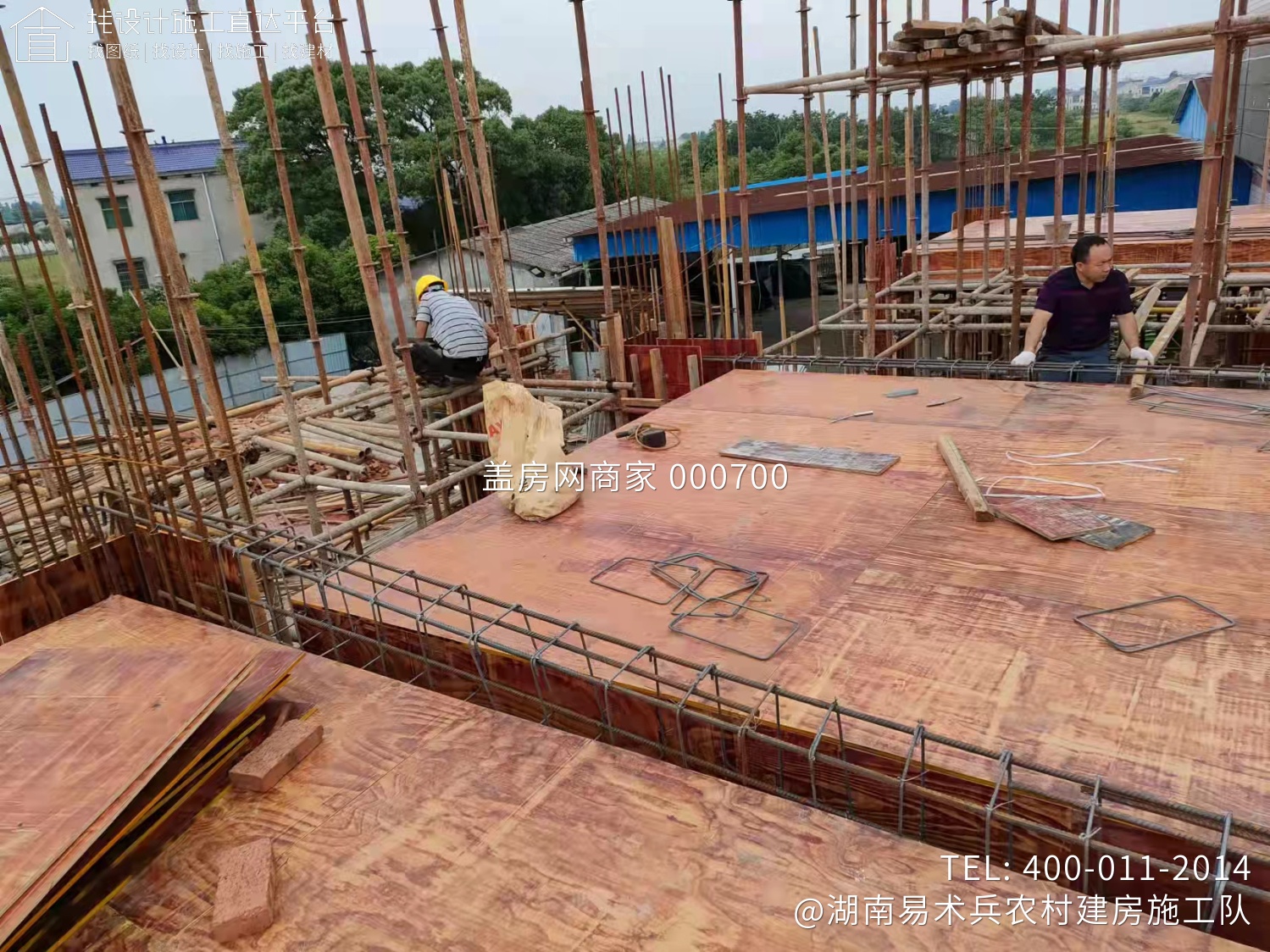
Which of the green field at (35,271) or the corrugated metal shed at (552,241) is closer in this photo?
the green field at (35,271)

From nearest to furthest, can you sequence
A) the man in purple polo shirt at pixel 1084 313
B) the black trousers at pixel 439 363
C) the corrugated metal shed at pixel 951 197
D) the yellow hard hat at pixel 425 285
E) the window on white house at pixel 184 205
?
the man in purple polo shirt at pixel 1084 313 → the black trousers at pixel 439 363 → the yellow hard hat at pixel 425 285 → the corrugated metal shed at pixel 951 197 → the window on white house at pixel 184 205

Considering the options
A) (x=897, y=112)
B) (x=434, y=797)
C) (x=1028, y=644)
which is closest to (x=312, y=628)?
(x=434, y=797)

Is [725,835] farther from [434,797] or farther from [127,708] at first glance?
[127,708]

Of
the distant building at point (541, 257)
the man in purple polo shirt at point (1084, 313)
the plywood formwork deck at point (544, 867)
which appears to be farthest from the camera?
the distant building at point (541, 257)

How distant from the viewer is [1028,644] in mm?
2412

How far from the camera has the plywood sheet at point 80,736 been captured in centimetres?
172

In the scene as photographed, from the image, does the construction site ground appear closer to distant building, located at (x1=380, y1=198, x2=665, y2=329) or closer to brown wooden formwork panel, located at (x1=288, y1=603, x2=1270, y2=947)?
brown wooden formwork panel, located at (x1=288, y1=603, x2=1270, y2=947)

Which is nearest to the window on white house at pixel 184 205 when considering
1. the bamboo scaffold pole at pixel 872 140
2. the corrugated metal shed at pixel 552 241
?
the corrugated metal shed at pixel 552 241

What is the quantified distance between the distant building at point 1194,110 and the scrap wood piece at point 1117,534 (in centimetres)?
1779

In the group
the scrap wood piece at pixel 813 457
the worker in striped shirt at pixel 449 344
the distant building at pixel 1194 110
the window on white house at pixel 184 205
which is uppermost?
the window on white house at pixel 184 205

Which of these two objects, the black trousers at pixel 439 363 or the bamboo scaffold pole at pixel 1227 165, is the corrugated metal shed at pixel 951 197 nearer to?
the black trousers at pixel 439 363

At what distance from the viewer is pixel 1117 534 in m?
3.00

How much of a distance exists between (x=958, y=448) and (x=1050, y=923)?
2.81m

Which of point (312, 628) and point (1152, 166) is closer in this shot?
point (312, 628)
